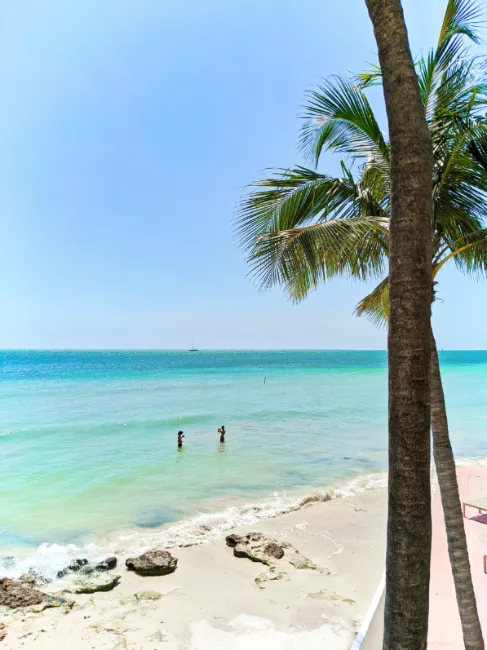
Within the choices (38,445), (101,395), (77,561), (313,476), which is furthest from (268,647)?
(101,395)

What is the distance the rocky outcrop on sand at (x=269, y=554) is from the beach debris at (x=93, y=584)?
2244 mm

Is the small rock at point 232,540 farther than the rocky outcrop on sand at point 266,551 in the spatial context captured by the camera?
Yes

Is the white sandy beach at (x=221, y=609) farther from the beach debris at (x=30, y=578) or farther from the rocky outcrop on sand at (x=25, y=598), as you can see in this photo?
the beach debris at (x=30, y=578)

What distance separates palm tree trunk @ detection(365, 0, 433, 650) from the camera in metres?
1.79

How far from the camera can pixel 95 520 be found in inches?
396

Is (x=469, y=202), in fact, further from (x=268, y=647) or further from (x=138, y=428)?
(x=138, y=428)

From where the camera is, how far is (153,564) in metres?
7.03

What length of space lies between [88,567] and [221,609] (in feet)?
9.03

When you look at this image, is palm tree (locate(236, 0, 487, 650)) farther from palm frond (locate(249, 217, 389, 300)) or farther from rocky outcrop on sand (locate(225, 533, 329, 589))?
rocky outcrop on sand (locate(225, 533, 329, 589))

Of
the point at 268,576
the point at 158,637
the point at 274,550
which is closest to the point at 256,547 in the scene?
the point at 274,550

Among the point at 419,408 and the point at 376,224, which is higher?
the point at 376,224

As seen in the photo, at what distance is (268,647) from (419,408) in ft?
15.6

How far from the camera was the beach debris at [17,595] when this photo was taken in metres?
5.92

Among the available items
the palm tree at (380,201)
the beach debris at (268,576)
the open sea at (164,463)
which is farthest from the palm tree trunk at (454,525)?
the open sea at (164,463)
